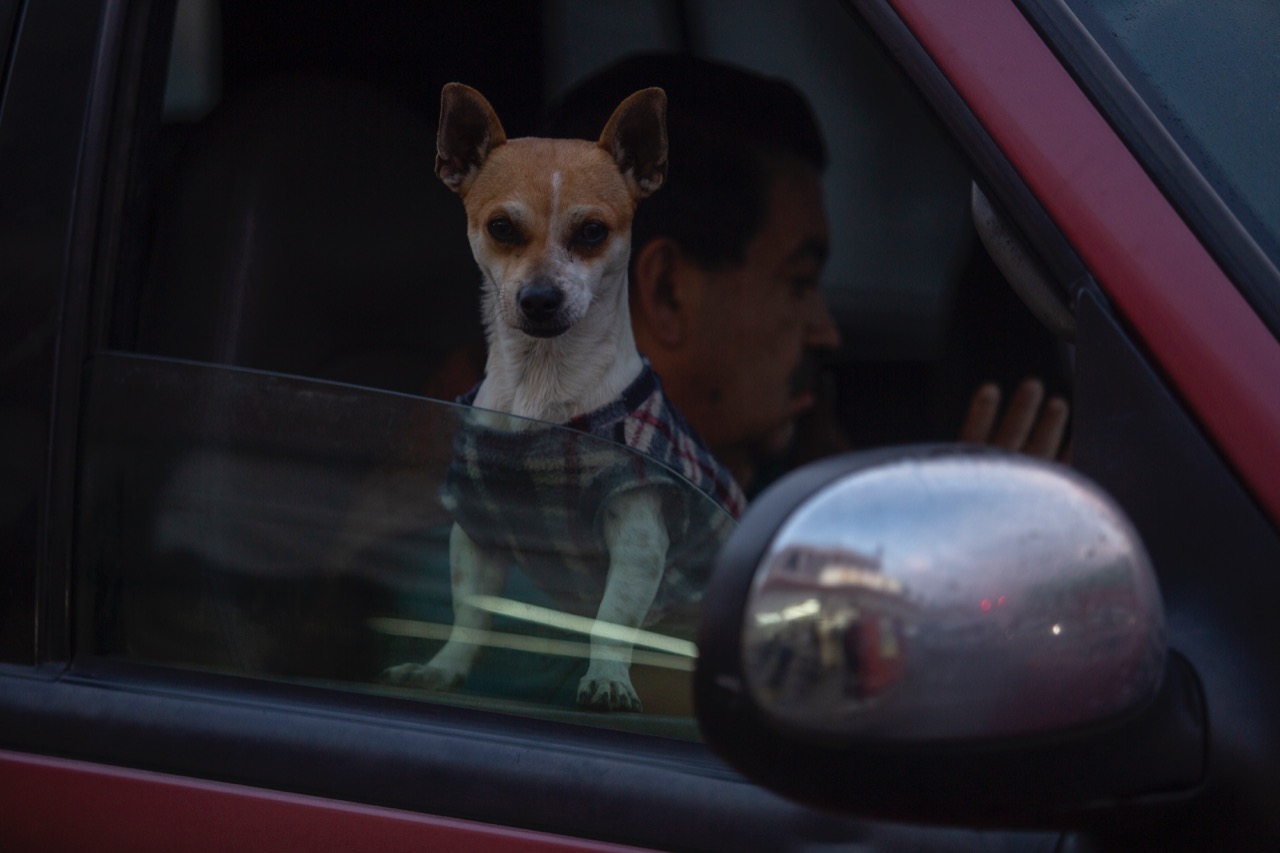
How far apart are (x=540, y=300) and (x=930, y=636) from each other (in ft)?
2.64

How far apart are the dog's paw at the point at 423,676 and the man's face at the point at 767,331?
1136 mm

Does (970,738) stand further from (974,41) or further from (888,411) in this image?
(888,411)

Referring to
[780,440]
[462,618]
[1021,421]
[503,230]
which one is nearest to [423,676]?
[462,618]

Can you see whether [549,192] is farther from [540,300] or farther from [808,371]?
[808,371]

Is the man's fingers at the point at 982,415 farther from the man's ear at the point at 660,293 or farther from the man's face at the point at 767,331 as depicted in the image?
the man's ear at the point at 660,293

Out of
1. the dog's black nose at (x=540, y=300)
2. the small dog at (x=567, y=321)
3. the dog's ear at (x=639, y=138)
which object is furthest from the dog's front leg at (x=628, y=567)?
the dog's ear at (x=639, y=138)

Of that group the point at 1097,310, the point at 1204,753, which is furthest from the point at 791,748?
the point at 1097,310

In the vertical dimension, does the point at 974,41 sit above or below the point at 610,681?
above

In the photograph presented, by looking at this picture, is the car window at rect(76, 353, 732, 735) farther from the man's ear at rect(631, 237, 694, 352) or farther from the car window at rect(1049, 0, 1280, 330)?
the car window at rect(1049, 0, 1280, 330)

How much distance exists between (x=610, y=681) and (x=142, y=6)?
89 centimetres

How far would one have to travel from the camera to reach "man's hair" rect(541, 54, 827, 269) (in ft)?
5.05

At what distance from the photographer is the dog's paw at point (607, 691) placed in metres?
1.25

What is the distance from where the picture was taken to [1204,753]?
32.9 inches

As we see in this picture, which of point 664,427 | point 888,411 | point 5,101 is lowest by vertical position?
point 888,411
